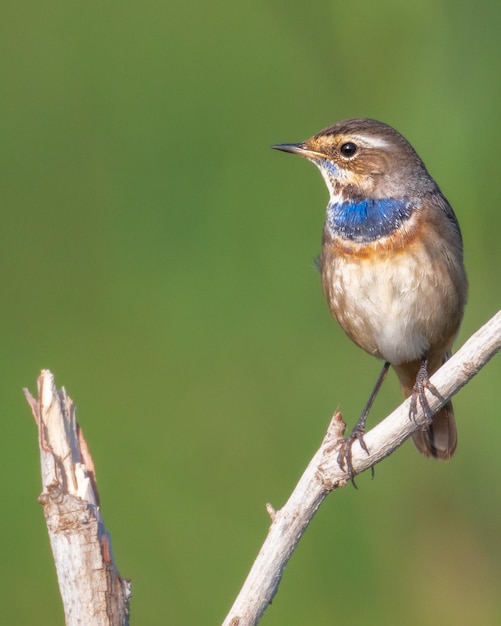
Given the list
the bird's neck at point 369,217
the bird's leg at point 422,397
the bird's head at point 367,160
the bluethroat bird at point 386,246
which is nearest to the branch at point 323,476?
Answer: the bird's leg at point 422,397

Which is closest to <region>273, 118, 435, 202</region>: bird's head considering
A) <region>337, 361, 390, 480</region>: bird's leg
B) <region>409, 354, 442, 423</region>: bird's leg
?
<region>409, 354, 442, 423</region>: bird's leg

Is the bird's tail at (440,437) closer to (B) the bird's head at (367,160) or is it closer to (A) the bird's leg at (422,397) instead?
(A) the bird's leg at (422,397)

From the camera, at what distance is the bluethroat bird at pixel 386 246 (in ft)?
14.0

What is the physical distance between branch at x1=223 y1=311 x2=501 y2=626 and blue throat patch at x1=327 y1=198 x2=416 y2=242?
3.33 ft

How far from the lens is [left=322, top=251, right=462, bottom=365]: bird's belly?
14.0 feet

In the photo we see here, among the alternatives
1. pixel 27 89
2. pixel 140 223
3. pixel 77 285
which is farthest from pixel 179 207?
pixel 27 89

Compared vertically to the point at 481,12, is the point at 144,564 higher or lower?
lower

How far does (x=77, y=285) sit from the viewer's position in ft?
18.2

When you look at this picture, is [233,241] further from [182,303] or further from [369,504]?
[369,504]

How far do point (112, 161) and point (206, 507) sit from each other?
1.73 metres

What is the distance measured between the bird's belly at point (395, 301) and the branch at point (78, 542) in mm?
1567

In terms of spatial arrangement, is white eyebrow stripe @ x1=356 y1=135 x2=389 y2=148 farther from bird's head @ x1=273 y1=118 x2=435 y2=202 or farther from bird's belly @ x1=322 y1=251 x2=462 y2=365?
bird's belly @ x1=322 y1=251 x2=462 y2=365

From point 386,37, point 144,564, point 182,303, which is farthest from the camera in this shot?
point 386,37

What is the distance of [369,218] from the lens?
14.2 ft
